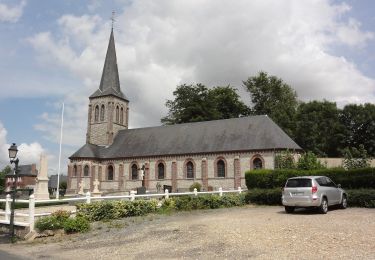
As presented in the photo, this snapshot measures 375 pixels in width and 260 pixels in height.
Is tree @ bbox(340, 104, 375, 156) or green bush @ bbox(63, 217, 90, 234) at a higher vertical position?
tree @ bbox(340, 104, 375, 156)

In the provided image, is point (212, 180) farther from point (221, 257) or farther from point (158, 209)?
point (221, 257)

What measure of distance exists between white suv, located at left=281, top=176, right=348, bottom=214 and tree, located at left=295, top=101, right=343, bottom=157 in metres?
36.6

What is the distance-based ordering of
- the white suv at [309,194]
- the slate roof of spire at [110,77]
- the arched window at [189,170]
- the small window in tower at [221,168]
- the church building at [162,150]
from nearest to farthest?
1. the white suv at [309,194]
2. the church building at [162,150]
3. the small window in tower at [221,168]
4. the arched window at [189,170]
5. the slate roof of spire at [110,77]

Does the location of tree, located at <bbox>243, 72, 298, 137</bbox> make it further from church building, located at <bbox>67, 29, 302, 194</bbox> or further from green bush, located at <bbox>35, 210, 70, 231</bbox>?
green bush, located at <bbox>35, 210, 70, 231</bbox>

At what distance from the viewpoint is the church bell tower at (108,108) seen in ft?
168

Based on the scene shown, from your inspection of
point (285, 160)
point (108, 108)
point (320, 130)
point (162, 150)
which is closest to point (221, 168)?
point (285, 160)

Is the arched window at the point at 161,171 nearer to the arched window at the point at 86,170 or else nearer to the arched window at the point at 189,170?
the arched window at the point at 189,170

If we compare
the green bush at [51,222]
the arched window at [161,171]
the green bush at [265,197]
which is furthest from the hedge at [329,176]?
the arched window at [161,171]

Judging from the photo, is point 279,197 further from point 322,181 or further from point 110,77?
point 110,77

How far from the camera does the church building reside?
38.8 meters

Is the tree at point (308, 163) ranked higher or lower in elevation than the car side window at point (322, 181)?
higher

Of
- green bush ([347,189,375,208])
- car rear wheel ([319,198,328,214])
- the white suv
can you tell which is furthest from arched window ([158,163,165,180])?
car rear wheel ([319,198,328,214])

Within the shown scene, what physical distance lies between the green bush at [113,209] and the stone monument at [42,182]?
44.4 ft

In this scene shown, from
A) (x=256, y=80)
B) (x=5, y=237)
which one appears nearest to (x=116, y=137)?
(x=256, y=80)
